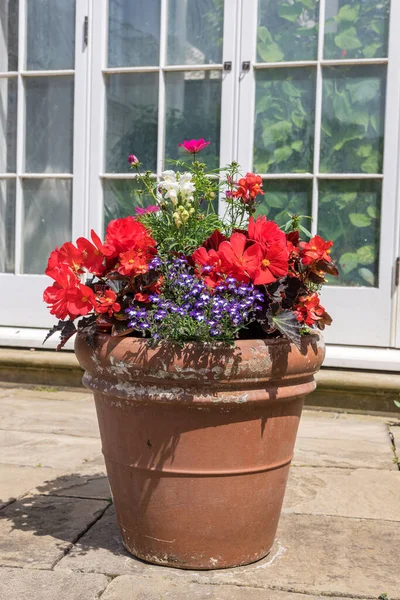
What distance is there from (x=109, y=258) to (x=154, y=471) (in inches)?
22.4

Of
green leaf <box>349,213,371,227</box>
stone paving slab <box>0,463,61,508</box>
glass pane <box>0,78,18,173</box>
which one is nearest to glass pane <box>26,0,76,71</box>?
glass pane <box>0,78,18,173</box>

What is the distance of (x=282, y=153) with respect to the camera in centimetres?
420

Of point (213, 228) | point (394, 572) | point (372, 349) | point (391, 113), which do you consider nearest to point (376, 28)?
point (391, 113)

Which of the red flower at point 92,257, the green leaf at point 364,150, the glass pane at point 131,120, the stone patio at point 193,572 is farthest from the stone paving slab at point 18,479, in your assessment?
the green leaf at point 364,150

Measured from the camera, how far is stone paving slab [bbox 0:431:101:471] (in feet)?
10.2

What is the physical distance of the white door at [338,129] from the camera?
4.04 meters

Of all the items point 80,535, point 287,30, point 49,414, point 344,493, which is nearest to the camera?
point 80,535

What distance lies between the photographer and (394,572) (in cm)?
210

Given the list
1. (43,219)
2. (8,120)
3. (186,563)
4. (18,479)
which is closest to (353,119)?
(43,219)

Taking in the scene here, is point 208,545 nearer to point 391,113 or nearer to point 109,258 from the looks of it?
point 109,258

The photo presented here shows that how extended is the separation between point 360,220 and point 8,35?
2.32m

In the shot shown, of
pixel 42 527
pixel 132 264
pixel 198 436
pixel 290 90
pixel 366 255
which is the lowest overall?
pixel 42 527

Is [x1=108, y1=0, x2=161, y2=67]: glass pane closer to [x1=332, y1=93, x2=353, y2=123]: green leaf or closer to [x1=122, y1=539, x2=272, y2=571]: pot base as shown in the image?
[x1=332, y1=93, x2=353, y2=123]: green leaf

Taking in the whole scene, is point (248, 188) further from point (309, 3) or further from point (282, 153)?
point (309, 3)
